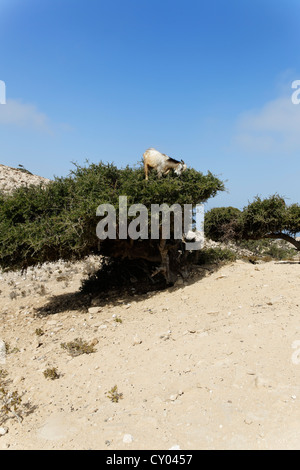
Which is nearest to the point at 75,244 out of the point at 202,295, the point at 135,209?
the point at 135,209

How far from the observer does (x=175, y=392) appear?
4375 millimetres

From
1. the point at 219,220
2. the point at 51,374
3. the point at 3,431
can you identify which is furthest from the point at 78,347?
the point at 219,220

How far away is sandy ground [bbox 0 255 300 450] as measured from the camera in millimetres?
3578

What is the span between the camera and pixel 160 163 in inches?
380

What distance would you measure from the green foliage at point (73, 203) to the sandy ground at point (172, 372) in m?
2.20

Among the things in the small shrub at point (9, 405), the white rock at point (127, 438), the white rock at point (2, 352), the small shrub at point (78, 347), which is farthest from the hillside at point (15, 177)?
the white rock at point (127, 438)

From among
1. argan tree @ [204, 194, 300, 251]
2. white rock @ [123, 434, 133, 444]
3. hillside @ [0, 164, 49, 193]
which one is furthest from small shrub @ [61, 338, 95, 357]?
hillside @ [0, 164, 49, 193]

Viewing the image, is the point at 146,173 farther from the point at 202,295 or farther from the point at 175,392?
the point at 175,392

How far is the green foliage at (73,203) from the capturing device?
8.77 meters

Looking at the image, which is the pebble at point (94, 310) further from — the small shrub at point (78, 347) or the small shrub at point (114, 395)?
the small shrub at point (114, 395)

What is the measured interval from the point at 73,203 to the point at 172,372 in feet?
20.5

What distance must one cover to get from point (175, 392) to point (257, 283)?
16.8 ft

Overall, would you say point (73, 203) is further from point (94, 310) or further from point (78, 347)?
point (78, 347)

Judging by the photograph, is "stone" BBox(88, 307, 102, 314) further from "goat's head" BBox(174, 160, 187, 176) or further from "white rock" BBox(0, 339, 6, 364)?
"goat's head" BBox(174, 160, 187, 176)
